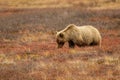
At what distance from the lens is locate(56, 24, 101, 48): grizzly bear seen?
22562 mm

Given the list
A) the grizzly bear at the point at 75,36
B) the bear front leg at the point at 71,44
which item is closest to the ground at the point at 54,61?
Answer: the grizzly bear at the point at 75,36

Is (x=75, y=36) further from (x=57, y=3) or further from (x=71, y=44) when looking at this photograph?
(x=57, y=3)

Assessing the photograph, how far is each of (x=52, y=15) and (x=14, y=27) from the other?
10.7m

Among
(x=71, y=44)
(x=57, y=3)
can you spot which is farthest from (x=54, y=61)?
(x=57, y=3)

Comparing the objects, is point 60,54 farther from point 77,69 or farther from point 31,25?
point 31,25

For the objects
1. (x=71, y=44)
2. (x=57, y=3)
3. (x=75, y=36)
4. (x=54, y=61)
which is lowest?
(x=57, y=3)

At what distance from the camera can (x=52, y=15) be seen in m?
47.0

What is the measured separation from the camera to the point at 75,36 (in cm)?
2278

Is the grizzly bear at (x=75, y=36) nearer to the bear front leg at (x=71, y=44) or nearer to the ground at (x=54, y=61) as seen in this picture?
the bear front leg at (x=71, y=44)

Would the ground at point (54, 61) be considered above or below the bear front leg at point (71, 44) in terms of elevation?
above

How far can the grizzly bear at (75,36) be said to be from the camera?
22562 millimetres

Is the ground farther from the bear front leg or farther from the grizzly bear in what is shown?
the bear front leg

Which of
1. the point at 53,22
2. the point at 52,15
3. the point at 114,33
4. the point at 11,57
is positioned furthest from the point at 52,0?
the point at 11,57

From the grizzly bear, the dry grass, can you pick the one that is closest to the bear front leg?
the grizzly bear
